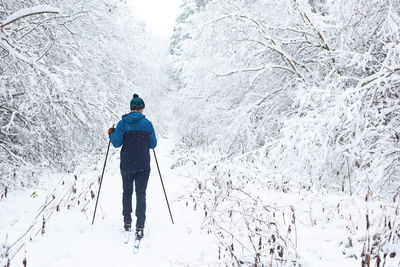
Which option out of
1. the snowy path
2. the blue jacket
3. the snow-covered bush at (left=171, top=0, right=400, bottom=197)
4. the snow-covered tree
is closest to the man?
the blue jacket

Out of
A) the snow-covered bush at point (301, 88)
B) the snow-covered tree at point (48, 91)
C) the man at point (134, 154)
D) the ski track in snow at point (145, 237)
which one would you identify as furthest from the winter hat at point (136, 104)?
the snow-covered bush at point (301, 88)

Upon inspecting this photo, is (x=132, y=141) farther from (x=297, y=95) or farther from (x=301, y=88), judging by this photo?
(x=301, y=88)

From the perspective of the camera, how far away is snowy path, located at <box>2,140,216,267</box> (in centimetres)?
349

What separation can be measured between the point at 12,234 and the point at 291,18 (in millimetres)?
7472

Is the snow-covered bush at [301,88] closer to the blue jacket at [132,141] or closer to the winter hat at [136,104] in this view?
the blue jacket at [132,141]

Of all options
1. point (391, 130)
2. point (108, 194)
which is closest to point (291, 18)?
point (391, 130)

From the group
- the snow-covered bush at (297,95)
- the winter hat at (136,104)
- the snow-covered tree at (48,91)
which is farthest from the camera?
the snow-covered tree at (48,91)

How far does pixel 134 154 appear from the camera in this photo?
429 cm

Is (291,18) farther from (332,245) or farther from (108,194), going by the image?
(108,194)

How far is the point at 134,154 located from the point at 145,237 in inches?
53.4

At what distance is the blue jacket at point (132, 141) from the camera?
14.1 feet

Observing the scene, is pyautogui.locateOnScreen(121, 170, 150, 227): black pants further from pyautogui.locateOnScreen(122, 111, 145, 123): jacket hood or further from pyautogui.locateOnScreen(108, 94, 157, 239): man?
pyautogui.locateOnScreen(122, 111, 145, 123): jacket hood

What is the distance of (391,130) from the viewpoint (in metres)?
4.20

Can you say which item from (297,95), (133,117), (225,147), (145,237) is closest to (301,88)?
(297,95)
